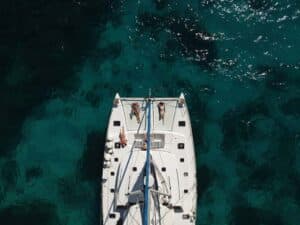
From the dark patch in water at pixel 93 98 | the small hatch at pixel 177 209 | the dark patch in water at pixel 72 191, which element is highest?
the dark patch in water at pixel 93 98

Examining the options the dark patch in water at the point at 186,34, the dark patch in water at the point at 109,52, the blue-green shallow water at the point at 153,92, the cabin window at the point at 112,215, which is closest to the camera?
the cabin window at the point at 112,215

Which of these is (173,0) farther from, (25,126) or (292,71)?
(25,126)

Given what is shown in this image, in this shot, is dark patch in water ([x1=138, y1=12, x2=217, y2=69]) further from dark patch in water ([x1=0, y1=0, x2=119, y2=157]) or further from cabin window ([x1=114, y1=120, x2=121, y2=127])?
cabin window ([x1=114, y1=120, x2=121, y2=127])

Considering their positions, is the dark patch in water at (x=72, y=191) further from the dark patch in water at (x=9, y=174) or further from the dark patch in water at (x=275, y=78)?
the dark patch in water at (x=275, y=78)

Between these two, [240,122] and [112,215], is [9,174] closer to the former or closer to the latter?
[112,215]

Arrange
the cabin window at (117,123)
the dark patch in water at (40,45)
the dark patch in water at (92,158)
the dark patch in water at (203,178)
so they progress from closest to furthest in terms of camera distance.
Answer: the cabin window at (117,123)
the dark patch in water at (203,178)
the dark patch in water at (92,158)
the dark patch in water at (40,45)

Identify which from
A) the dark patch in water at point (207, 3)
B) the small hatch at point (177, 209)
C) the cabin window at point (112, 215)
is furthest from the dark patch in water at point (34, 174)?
the dark patch in water at point (207, 3)

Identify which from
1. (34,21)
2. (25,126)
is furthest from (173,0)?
(25,126)

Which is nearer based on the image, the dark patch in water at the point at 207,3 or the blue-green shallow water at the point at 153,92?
the blue-green shallow water at the point at 153,92
